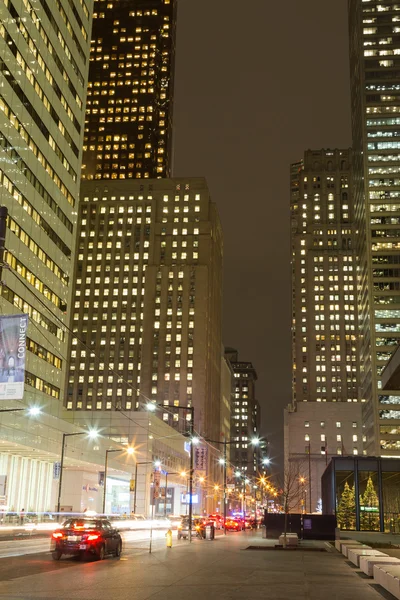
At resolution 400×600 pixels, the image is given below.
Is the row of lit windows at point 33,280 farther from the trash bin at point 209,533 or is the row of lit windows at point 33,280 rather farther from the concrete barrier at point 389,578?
the concrete barrier at point 389,578

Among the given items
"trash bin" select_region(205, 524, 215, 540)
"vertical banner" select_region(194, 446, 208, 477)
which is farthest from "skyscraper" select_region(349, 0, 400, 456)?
"trash bin" select_region(205, 524, 215, 540)

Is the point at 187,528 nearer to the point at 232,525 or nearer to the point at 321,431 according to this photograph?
the point at 232,525

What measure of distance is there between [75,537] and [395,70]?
591 ft

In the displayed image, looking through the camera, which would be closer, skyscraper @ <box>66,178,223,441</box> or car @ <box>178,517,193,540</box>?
car @ <box>178,517,193,540</box>

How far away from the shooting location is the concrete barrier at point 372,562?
2044 centimetres

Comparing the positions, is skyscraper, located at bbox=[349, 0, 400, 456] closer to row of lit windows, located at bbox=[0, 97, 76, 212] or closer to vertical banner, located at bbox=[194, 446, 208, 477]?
vertical banner, located at bbox=[194, 446, 208, 477]

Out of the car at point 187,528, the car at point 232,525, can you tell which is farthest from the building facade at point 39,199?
the car at point 187,528

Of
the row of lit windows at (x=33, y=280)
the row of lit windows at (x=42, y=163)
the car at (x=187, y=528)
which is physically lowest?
the car at (x=187, y=528)

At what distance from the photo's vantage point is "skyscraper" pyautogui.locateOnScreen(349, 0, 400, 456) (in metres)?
155

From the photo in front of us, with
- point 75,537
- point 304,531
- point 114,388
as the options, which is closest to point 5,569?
point 75,537

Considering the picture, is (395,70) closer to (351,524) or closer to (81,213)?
(81,213)

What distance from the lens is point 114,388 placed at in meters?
173

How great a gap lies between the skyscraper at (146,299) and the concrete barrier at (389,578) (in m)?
150

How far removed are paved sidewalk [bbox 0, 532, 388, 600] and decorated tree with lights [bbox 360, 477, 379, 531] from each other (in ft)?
130
